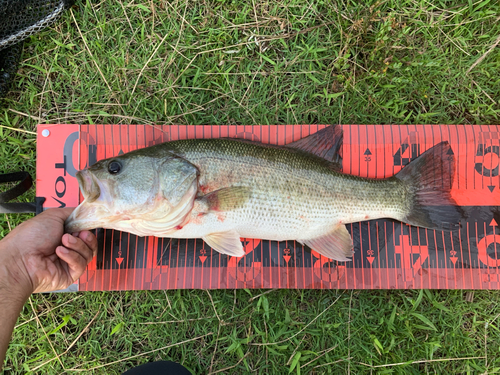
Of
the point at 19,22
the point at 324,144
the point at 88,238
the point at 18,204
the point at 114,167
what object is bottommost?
the point at 88,238

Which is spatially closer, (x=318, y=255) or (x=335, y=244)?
(x=335, y=244)

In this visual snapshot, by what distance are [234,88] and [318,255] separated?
195 cm

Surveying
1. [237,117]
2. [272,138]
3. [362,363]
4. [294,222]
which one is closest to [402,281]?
[362,363]

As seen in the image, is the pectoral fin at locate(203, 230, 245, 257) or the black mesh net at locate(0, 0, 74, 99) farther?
the black mesh net at locate(0, 0, 74, 99)

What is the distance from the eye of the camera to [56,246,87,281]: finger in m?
2.46

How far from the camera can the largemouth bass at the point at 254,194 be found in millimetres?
2383

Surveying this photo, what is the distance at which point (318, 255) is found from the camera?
3016 millimetres

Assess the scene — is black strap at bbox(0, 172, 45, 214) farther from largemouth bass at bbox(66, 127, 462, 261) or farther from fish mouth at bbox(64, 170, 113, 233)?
fish mouth at bbox(64, 170, 113, 233)

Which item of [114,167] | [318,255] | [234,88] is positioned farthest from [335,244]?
[114,167]

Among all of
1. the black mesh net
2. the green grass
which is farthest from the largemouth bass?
the black mesh net

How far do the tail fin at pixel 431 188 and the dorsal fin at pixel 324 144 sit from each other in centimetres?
64

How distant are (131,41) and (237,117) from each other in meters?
1.41

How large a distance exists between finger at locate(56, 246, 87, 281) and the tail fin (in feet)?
9.78

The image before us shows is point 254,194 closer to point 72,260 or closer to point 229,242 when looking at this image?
point 229,242
